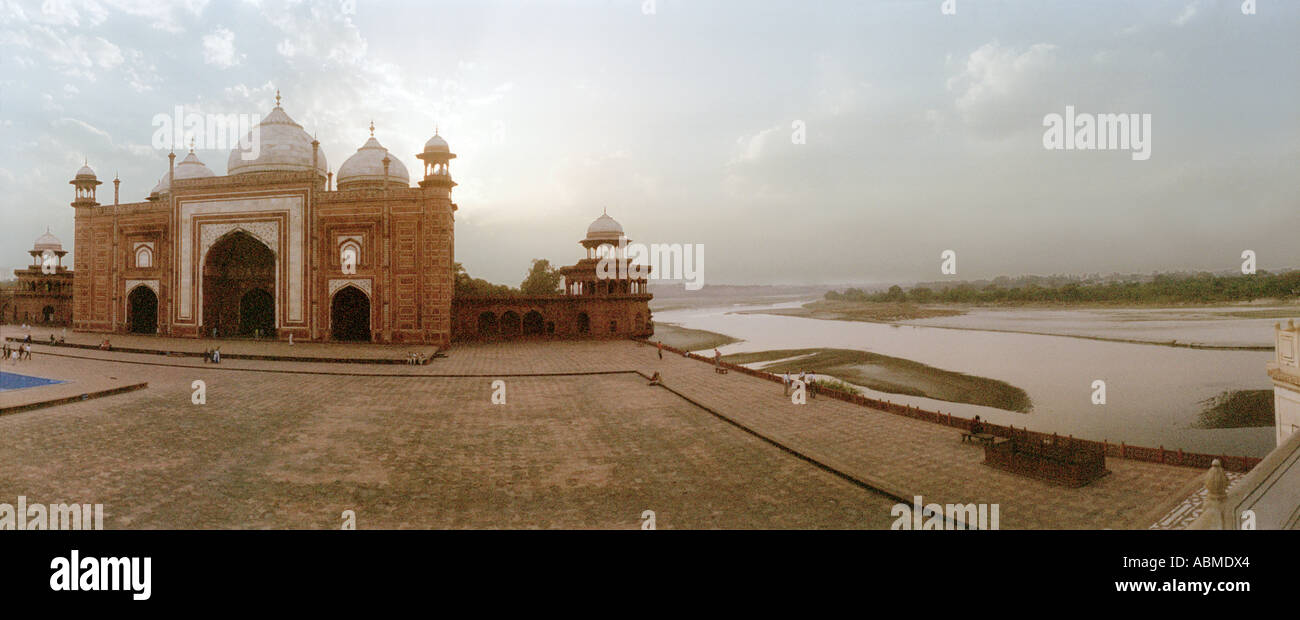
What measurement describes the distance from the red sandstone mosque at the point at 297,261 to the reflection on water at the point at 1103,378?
759 inches

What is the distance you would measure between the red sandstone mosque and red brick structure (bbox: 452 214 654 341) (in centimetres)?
9

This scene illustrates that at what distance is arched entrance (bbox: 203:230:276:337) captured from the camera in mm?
28047

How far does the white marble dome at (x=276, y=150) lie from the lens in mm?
28562

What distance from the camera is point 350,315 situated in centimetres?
2723

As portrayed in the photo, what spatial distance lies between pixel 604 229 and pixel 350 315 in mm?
15616

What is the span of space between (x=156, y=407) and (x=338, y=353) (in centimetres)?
939

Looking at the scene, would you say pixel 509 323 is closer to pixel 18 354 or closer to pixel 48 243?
pixel 18 354

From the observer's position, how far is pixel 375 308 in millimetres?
25328

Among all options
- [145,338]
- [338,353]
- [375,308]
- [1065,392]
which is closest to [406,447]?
[338,353]

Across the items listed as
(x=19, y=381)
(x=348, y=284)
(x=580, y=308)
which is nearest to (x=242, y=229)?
(x=348, y=284)

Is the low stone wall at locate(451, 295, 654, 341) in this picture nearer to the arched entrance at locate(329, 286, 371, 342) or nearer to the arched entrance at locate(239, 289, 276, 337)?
the arched entrance at locate(329, 286, 371, 342)

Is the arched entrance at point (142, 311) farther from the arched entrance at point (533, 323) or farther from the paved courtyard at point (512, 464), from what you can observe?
the paved courtyard at point (512, 464)

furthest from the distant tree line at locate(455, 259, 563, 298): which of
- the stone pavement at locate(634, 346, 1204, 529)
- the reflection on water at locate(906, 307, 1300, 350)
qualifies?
the reflection on water at locate(906, 307, 1300, 350)

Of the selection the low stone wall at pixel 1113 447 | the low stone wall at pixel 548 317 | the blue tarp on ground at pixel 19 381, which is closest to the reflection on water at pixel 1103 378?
the low stone wall at pixel 1113 447
